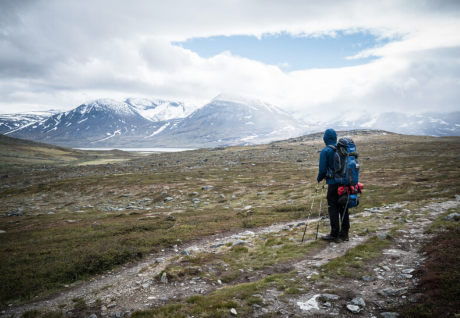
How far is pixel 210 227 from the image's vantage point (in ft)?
60.6

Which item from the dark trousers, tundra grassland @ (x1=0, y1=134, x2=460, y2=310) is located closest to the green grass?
tundra grassland @ (x1=0, y1=134, x2=460, y2=310)

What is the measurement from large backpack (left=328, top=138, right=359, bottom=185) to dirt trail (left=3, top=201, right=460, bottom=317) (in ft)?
10.3

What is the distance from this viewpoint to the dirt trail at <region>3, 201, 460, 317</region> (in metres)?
7.27

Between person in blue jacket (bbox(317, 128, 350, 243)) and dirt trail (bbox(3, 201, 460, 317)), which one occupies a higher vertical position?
person in blue jacket (bbox(317, 128, 350, 243))

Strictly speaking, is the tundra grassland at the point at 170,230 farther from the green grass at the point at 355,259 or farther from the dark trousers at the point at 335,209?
the dark trousers at the point at 335,209

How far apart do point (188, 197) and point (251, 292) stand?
2592cm

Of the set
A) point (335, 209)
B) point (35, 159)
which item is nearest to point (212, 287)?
point (335, 209)

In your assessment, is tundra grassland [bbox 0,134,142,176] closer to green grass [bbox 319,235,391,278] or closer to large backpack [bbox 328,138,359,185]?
large backpack [bbox 328,138,359,185]

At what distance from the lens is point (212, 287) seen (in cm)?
923

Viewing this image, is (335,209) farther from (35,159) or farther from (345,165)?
(35,159)

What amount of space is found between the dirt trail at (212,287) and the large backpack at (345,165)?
3152 millimetres

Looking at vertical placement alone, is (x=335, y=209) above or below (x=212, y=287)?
above

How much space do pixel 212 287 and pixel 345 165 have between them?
8072 mm

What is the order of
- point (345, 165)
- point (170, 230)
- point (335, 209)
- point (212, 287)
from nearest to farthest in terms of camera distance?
point (212, 287) → point (345, 165) → point (335, 209) → point (170, 230)
